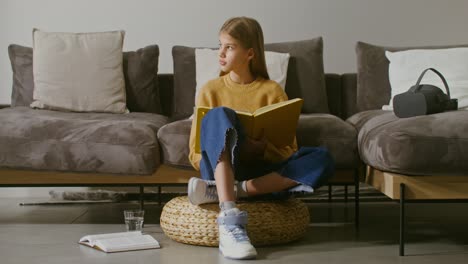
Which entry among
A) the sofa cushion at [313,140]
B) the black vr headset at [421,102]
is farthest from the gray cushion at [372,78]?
the black vr headset at [421,102]

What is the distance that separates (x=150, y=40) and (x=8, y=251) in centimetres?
177

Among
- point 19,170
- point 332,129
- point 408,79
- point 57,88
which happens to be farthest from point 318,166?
point 57,88

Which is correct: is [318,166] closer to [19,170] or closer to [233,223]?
[233,223]

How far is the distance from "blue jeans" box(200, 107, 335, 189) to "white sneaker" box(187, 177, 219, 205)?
0.04 meters

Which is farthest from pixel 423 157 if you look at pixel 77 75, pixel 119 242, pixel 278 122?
pixel 77 75

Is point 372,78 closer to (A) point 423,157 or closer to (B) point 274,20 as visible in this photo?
(B) point 274,20

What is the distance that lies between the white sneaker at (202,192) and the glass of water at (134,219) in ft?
1.13

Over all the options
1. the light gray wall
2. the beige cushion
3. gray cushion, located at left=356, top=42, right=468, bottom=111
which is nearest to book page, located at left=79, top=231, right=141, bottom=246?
the beige cushion

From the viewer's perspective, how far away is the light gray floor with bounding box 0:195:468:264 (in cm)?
266

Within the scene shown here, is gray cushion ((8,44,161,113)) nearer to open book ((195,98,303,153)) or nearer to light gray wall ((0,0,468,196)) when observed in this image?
light gray wall ((0,0,468,196))

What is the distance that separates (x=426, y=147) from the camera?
263 cm

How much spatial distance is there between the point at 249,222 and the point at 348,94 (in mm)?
1286

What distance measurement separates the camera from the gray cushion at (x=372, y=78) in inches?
146

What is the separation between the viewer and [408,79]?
357cm
